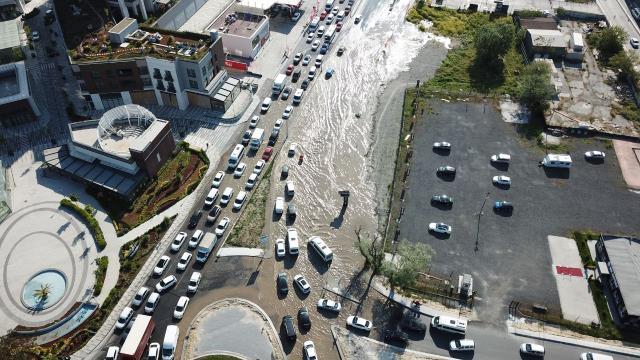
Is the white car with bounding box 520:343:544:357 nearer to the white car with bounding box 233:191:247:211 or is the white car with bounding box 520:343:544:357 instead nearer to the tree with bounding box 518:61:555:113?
the white car with bounding box 233:191:247:211

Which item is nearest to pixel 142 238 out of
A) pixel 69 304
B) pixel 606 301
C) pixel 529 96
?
pixel 69 304

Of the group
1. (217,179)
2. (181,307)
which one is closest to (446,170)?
(217,179)

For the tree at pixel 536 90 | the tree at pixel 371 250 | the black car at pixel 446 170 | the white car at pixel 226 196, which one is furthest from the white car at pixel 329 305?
the tree at pixel 536 90

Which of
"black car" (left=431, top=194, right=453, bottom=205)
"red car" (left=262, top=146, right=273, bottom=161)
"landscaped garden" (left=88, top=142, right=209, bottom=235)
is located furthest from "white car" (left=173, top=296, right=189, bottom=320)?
"black car" (left=431, top=194, right=453, bottom=205)

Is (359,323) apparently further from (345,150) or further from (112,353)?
(345,150)

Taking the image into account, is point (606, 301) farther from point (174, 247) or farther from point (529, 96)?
point (174, 247)

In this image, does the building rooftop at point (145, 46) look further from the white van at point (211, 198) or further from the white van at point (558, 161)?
the white van at point (558, 161)
